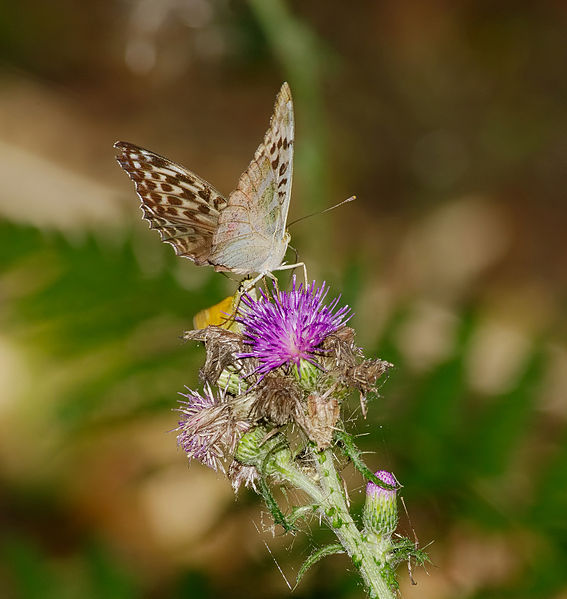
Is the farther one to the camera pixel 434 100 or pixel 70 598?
pixel 434 100

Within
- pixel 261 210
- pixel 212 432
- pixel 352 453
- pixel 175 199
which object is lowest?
pixel 352 453

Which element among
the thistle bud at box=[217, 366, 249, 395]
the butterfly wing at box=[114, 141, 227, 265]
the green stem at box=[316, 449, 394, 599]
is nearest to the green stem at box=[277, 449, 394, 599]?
the green stem at box=[316, 449, 394, 599]

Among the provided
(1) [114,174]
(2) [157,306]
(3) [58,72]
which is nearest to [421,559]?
(2) [157,306]

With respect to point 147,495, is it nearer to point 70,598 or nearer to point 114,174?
point 70,598

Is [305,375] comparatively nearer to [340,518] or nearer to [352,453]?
[352,453]

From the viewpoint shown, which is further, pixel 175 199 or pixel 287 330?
pixel 175 199

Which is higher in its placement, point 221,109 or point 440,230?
point 221,109

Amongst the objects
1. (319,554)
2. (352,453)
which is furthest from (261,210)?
A: (319,554)
